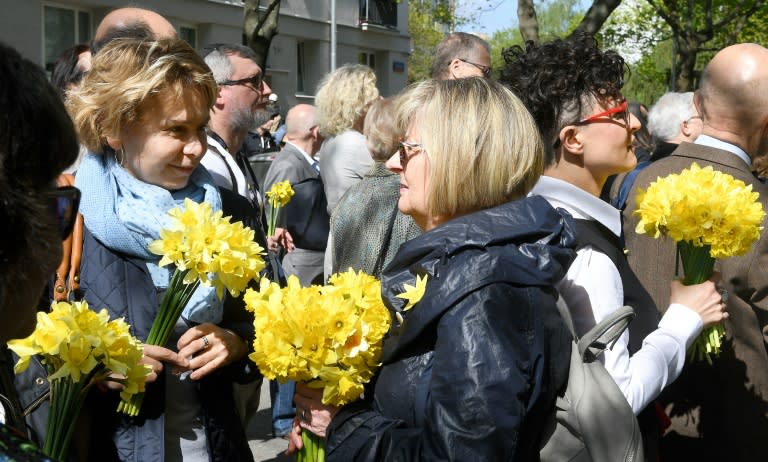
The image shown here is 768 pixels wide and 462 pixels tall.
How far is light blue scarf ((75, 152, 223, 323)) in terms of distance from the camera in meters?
2.79

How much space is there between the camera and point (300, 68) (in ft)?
101

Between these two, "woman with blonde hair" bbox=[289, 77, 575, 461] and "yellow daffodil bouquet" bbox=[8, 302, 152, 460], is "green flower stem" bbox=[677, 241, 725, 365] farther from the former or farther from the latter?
"yellow daffodil bouquet" bbox=[8, 302, 152, 460]

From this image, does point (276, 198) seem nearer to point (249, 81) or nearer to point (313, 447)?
point (249, 81)

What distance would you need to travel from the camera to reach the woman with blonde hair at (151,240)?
2713 millimetres

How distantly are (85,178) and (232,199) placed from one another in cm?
52

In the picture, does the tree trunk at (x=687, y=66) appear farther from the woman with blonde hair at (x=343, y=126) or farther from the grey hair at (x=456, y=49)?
the grey hair at (x=456, y=49)

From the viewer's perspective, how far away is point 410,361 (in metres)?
2.23

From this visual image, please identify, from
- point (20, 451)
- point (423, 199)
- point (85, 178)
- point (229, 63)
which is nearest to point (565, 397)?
point (423, 199)

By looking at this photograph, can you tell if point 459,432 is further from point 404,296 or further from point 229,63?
point 229,63

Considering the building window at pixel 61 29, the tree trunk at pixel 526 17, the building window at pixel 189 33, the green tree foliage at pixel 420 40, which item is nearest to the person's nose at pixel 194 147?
the tree trunk at pixel 526 17

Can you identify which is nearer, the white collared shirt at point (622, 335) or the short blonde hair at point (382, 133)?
the white collared shirt at point (622, 335)

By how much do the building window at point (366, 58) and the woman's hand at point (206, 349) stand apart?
3121 centimetres

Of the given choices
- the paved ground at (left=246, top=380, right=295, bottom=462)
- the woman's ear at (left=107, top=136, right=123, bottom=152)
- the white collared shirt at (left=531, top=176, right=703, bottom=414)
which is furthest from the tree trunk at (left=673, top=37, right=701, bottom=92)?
the woman's ear at (left=107, top=136, right=123, bottom=152)

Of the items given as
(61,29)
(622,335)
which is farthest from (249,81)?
(61,29)
